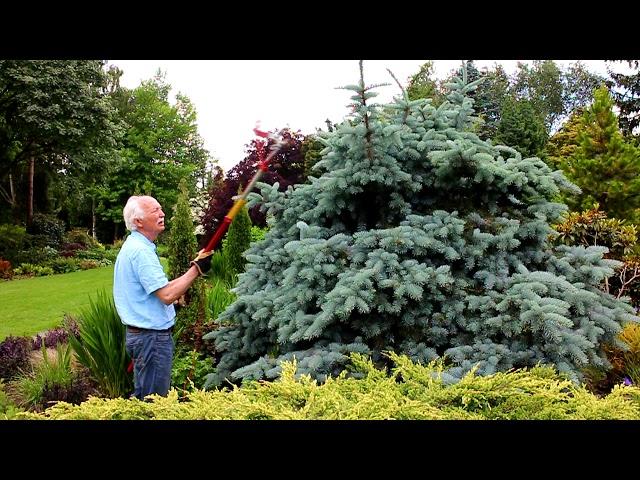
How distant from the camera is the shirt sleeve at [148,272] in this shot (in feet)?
9.62

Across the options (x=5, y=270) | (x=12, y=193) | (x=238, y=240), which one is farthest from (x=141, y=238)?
(x=12, y=193)

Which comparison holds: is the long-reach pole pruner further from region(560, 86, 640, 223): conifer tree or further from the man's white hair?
region(560, 86, 640, 223): conifer tree

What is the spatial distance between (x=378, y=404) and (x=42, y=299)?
721cm

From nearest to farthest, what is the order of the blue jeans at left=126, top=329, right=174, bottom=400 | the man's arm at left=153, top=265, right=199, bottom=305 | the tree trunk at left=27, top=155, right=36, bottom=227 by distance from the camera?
the man's arm at left=153, top=265, right=199, bottom=305 < the blue jeans at left=126, top=329, right=174, bottom=400 < the tree trunk at left=27, top=155, right=36, bottom=227

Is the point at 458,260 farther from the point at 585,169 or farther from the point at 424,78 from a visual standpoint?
the point at 424,78

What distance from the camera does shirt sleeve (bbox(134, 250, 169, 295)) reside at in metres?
2.93

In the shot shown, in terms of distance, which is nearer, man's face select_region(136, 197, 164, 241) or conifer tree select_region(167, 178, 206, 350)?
man's face select_region(136, 197, 164, 241)

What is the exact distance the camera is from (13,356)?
4.95 m

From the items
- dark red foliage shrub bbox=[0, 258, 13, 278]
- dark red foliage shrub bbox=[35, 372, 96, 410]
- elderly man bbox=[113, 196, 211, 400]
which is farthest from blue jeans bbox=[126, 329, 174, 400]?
dark red foliage shrub bbox=[0, 258, 13, 278]

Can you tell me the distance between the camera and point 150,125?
9.12 meters

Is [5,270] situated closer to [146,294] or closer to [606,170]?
[146,294]

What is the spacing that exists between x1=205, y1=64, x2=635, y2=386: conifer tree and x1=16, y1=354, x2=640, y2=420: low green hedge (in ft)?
1.24
